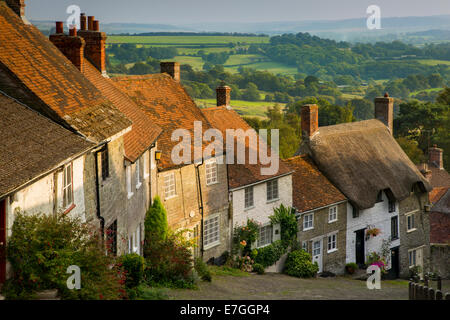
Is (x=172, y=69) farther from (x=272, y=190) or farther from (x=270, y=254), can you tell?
(x=270, y=254)

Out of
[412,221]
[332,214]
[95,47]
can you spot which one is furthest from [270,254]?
[412,221]

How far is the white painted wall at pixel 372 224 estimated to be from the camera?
37219 millimetres

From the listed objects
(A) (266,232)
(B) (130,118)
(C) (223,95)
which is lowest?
(A) (266,232)

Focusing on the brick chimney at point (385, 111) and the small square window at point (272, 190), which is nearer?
the small square window at point (272, 190)

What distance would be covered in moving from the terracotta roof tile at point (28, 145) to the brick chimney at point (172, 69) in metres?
17.5

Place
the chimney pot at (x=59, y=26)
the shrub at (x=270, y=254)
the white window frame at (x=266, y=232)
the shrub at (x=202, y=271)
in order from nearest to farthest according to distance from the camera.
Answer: the chimney pot at (x=59, y=26) < the shrub at (x=202, y=271) < the shrub at (x=270, y=254) < the white window frame at (x=266, y=232)

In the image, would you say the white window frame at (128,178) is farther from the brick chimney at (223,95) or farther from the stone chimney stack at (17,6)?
the brick chimney at (223,95)

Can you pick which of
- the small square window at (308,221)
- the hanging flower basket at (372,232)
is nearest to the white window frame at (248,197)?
the small square window at (308,221)

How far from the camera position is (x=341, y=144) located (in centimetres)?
3969

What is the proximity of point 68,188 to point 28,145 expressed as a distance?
2502 millimetres

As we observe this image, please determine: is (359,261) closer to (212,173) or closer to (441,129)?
(212,173)

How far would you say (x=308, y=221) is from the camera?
115 ft

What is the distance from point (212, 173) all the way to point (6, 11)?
13767 millimetres
